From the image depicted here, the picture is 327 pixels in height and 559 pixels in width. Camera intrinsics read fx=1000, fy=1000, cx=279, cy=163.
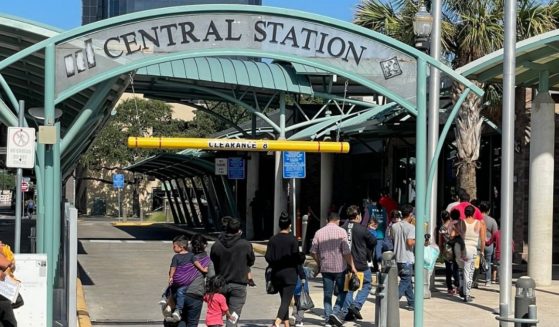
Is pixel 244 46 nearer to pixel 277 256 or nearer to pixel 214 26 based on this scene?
pixel 214 26

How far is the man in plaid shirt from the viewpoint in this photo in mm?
13312

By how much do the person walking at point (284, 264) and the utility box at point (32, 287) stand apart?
308cm

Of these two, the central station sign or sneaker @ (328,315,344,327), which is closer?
the central station sign

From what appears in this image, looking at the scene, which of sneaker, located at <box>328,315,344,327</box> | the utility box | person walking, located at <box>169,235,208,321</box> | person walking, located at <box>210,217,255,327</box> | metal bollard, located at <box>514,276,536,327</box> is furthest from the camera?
sneaker, located at <box>328,315,344,327</box>

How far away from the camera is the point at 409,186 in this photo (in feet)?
98.3

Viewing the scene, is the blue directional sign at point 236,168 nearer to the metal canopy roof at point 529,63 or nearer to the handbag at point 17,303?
the metal canopy roof at point 529,63

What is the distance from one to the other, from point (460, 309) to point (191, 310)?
564 cm

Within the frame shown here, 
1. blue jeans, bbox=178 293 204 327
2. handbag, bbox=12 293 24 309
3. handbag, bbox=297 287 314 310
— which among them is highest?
handbag, bbox=12 293 24 309

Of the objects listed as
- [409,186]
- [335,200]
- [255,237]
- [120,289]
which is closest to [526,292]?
[120,289]

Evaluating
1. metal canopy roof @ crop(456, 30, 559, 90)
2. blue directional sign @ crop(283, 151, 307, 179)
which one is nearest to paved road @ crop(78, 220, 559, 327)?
blue directional sign @ crop(283, 151, 307, 179)

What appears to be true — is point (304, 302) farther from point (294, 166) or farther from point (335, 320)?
point (294, 166)

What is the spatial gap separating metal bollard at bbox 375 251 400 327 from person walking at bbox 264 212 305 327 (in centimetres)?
107

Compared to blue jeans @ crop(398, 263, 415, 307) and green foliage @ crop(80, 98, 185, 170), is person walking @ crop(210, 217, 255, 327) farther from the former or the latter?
green foliage @ crop(80, 98, 185, 170)

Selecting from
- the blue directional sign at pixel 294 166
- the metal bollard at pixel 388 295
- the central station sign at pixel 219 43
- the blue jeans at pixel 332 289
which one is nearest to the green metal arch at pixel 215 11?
the central station sign at pixel 219 43
